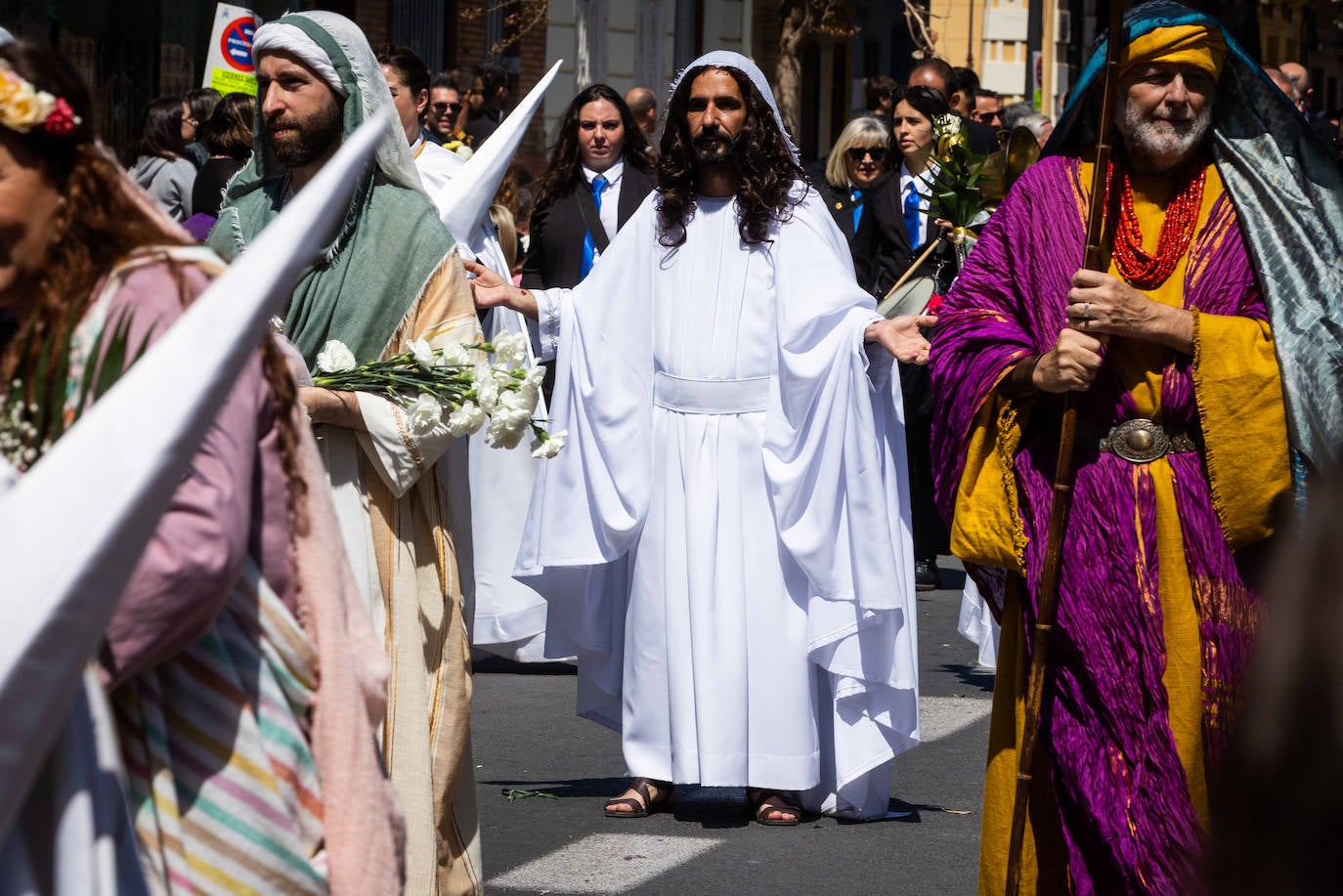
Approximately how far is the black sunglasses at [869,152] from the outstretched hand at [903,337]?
17.0ft

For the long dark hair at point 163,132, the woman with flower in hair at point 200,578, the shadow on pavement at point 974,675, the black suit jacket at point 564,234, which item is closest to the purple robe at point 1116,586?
the woman with flower in hair at point 200,578

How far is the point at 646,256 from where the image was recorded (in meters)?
6.55

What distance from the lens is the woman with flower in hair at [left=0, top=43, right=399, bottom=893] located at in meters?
2.21

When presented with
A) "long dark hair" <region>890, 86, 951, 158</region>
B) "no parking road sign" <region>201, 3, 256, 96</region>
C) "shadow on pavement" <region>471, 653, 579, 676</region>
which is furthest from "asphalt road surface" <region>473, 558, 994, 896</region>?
"no parking road sign" <region>201, 3, 256, 96</region>

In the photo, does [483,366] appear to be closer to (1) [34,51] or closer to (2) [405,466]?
(2) [405,466]

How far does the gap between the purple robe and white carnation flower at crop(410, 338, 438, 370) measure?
3.77ft

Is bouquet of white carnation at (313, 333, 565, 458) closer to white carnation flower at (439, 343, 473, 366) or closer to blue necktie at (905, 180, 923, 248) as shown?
white carnation flower at (439, 343, 473, 366)

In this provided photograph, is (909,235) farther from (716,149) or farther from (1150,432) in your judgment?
(1150,432)

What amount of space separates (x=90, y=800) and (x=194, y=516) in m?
0.31

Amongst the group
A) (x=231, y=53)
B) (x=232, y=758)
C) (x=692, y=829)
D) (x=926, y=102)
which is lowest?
(x=692, y=829)

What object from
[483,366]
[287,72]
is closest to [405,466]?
[483,366]

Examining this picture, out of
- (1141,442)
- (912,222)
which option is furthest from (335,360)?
(912,222)

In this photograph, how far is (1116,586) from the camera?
438 centimetres

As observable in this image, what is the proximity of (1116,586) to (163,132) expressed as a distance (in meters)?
7.36
